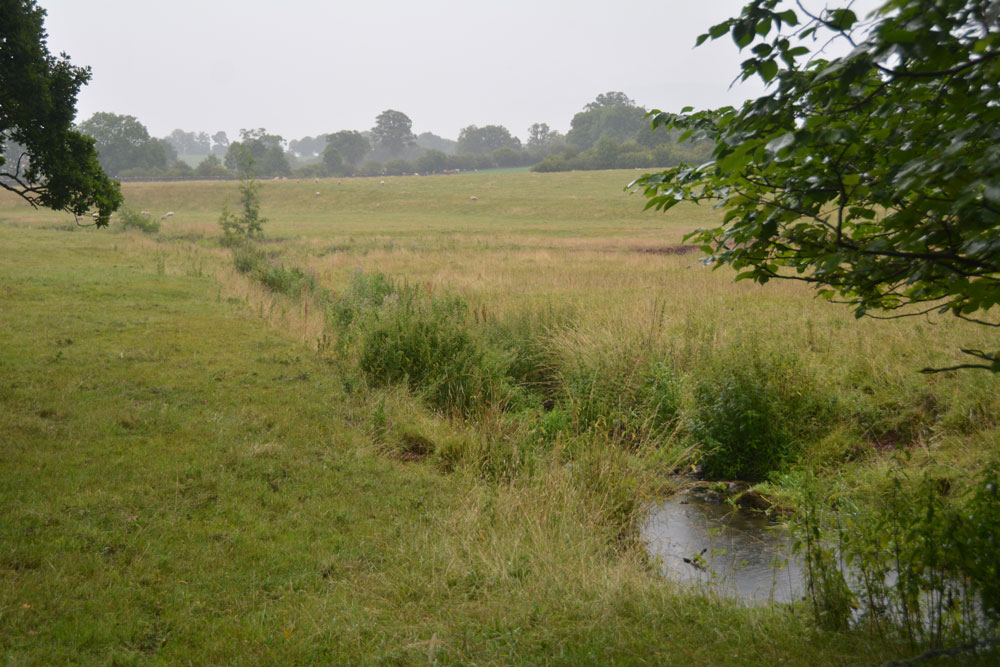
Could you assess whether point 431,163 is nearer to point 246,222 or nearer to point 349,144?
point 349,144

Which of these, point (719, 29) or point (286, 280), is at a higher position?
point (719, 29)

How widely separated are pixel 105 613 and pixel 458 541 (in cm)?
240

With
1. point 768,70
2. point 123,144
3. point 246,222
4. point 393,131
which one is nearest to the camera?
point 768,70

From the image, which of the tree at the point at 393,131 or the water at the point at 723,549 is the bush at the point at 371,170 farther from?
the water at the point at 723,549

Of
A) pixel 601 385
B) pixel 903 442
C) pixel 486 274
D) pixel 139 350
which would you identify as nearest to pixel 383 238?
pixel 486 274

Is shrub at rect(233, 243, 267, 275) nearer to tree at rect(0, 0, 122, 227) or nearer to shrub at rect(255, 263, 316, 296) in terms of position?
shrub at rect(255, 263, 316, 296)

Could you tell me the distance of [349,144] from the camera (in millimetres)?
127938

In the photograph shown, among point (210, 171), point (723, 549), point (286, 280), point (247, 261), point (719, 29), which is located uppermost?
point (210, 171)

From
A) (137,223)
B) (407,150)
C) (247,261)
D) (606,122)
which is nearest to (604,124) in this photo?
(606,122)

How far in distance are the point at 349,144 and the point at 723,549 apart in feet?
430

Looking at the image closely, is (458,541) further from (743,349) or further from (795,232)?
(743,349)

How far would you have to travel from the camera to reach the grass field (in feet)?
13.2

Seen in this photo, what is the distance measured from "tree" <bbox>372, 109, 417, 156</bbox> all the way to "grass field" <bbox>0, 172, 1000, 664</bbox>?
145m

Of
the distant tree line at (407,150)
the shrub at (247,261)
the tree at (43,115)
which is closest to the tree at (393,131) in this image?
the distant tree line at (407,150)
